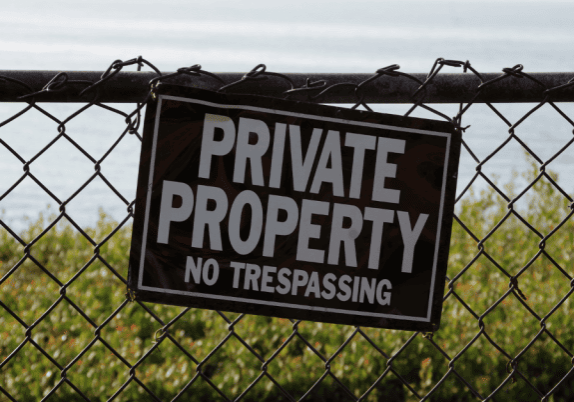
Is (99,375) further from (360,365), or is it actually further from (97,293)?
(360,365)

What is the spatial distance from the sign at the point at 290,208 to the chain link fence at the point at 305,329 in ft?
0.21

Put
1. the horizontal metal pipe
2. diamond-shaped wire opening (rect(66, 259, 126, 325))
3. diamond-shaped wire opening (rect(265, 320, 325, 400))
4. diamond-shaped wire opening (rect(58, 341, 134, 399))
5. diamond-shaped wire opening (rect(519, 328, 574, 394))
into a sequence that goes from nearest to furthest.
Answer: the horizontal metal pipe
diamond-shaped wire opening (rect(58, 341, 134, 399))
diamond-shaped wire opening (rect(265, 320, 325, 400))
diamond-shaped wire opening (rect(519, 328, 574, 394))
diamond-shaped wire opening (rect(66, 259, 126, 325))

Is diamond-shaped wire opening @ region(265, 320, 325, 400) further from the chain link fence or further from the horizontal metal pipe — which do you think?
the horizontal metal pipe

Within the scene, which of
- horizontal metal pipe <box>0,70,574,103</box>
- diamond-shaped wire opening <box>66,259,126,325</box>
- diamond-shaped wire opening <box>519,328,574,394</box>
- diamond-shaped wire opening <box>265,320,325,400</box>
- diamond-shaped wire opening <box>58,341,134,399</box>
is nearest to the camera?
horizontal metal pipe <box>0,70,574,103</box>

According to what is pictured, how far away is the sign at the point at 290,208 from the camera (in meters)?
1.18

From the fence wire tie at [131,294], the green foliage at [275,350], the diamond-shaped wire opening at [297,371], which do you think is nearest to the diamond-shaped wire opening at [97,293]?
the green foliage at [275,350]

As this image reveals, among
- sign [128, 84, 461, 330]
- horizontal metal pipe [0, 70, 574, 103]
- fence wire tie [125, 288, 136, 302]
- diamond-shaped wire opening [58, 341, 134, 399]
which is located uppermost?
horizontal metal pipe [0, 70, 574, 103]

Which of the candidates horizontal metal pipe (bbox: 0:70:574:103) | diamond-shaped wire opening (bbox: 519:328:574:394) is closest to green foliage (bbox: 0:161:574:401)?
diamond-shaped wire opening (bbox: 519:328:574:394)

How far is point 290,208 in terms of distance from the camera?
3.98ft

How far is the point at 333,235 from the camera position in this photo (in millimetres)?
1230

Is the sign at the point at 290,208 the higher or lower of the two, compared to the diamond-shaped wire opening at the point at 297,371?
higher

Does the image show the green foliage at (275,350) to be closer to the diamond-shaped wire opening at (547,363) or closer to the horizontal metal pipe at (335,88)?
the diamond-shaped wire opening at (547,363)

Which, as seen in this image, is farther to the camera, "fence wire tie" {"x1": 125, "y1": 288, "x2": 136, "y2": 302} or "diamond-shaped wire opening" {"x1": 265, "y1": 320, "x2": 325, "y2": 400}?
"diamond-shaped wire opening" {"x1": 265, "y1": 320, "x2": 325, "y2": 400}

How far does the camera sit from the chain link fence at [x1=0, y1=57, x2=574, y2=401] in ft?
3.92
